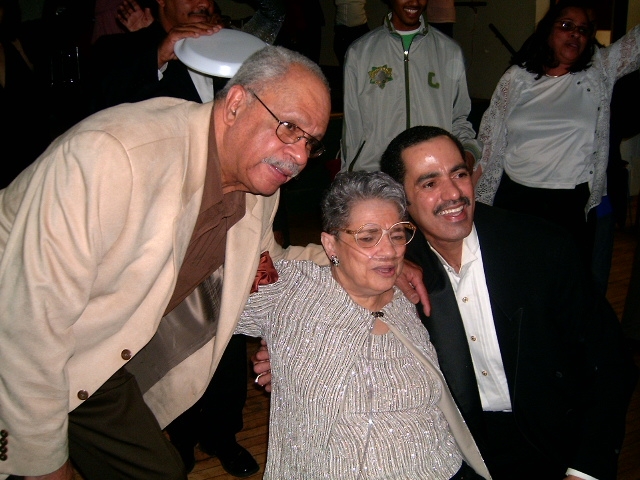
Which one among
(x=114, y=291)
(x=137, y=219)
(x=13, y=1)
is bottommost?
(x=114, y=291)

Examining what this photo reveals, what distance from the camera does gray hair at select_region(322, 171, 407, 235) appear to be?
191cm

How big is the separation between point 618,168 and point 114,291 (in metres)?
2.94

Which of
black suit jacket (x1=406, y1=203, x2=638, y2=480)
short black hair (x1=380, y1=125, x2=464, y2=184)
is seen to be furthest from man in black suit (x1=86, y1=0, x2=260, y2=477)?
black suit jacket (x1=406, y1=203, x2=638, y2=480)

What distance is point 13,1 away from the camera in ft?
10.6

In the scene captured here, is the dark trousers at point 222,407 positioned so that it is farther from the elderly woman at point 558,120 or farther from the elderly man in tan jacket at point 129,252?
the elderly woman at point 558,120

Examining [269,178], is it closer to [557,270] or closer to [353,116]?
[557,270]

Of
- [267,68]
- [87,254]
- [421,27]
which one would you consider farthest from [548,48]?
[87,254]

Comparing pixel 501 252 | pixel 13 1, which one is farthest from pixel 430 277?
pixel 13 1

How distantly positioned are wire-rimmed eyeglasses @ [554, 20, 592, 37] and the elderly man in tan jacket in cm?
201

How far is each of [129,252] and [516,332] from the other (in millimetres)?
1127

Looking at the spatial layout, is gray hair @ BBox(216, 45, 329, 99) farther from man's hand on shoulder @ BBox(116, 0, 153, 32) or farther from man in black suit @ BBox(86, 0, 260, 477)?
man's hand on shoulder @ BBox(116, 0, 153, 32)

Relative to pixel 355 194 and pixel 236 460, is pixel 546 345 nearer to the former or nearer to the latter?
pixel 355 194

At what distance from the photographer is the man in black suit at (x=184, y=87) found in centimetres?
243

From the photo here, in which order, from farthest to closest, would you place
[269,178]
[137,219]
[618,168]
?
[618,168] → [269,178] → [137,219]
